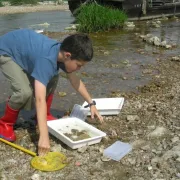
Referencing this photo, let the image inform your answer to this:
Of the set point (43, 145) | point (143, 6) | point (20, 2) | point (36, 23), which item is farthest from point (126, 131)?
point (20, 2)

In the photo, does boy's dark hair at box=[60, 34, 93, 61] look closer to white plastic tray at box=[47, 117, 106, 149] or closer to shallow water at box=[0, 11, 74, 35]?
white plastic tray at box=[47, 117, 106, 149]

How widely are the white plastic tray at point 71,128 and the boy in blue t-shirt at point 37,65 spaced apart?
21 cm

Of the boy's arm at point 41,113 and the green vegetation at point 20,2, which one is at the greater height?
the boy's arm at point 41,113

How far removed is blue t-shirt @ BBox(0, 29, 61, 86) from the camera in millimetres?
2875

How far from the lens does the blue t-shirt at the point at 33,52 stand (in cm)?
288

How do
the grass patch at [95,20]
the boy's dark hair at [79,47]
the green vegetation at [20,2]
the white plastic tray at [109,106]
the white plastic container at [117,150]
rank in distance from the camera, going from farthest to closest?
the green vegetation at [20,2] < the grass patch at [95,20] < the white plastic tray at [109,106] < the white plastic container at [117,150] < the boy's dark hair at [79,47]

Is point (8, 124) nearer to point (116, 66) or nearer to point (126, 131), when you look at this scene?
point (126, 131)

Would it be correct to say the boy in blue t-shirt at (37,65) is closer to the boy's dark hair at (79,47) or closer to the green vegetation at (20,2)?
the boy's dark hair at (79,47)

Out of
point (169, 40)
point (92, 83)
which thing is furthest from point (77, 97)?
A: point (169, 40)

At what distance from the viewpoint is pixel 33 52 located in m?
3.08

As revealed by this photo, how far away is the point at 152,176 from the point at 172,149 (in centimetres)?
46

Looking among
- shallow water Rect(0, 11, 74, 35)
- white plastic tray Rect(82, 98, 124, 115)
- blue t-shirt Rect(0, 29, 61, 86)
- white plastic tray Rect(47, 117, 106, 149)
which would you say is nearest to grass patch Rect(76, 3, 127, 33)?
shallow water Rect(0, 11, 74, 35)

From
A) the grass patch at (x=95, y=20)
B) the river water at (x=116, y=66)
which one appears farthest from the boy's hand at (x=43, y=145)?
the grass patch at (x=95, y=20)

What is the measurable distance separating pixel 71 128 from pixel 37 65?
3.36 ft
